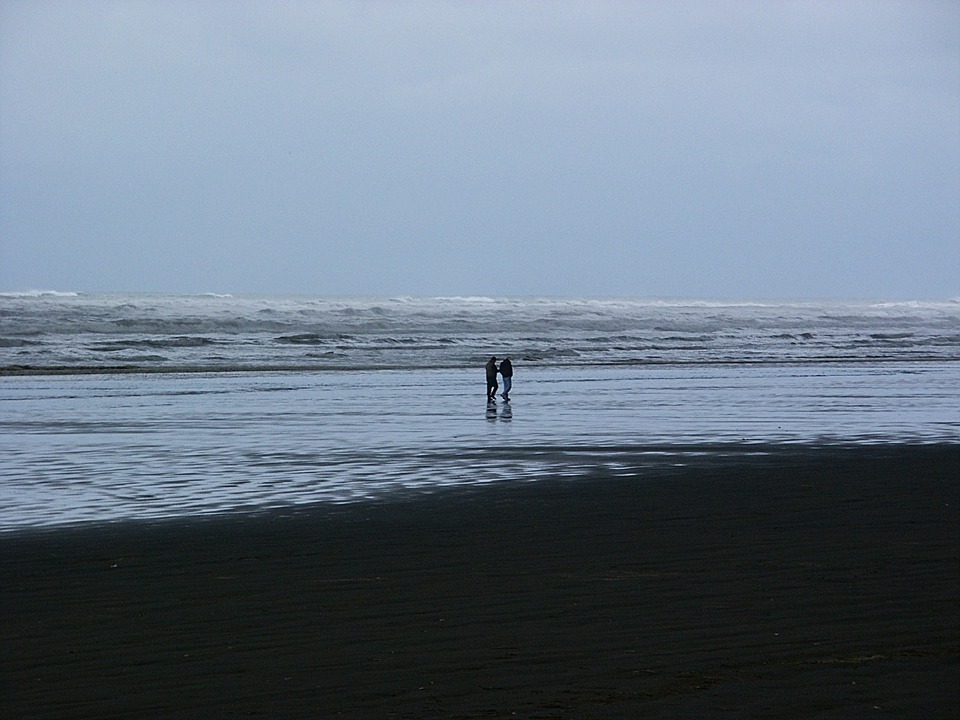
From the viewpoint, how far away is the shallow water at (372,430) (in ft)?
44.8

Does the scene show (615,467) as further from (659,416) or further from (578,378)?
(578,378)

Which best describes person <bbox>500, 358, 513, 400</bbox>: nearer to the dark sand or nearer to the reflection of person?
the reflection of person

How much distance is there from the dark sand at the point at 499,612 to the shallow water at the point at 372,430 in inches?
87.6

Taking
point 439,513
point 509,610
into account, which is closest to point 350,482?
point 439,513

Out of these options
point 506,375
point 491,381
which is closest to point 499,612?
point 491,381

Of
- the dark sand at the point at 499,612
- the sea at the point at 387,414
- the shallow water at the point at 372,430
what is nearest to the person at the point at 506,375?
the shallow water at the point at 372,430

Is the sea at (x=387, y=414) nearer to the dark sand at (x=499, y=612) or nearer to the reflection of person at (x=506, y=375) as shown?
the reflection of person at (x=506, y=375)

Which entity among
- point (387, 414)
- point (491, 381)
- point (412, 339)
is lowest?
point (412, 339)

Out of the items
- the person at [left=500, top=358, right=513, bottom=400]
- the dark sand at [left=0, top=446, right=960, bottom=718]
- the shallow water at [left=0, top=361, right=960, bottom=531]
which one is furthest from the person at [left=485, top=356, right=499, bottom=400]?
the dark sand at [left=0, top=446, right=960, bottom=718]

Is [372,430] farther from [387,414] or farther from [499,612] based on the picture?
[499,612]

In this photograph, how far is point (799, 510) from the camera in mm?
11586

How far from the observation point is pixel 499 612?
7.62m

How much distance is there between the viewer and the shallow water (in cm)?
1364

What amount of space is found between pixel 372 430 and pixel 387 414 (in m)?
3.39
